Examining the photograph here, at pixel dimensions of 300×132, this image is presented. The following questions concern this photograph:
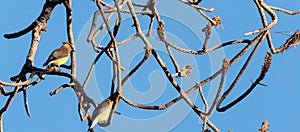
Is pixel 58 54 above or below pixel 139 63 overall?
above

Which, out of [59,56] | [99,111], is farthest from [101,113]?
[59,56]

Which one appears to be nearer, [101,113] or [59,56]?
[101,113]

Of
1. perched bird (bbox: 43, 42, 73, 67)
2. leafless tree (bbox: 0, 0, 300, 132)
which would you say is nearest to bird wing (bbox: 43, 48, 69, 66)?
perched bird (bbox: 43, 42, 73, 67)

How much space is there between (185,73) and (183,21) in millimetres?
660

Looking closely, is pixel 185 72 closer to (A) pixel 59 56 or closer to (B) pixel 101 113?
(B) pixel 101 113

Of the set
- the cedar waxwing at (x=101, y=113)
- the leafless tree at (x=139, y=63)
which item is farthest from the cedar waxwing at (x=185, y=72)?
the cedar waxwing at (x=101, y=113)

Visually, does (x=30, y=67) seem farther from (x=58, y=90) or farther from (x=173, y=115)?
(x=173, y=115)

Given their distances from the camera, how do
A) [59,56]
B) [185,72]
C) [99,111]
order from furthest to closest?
1. [59,56]
2. [185,72]
3. [99,111]

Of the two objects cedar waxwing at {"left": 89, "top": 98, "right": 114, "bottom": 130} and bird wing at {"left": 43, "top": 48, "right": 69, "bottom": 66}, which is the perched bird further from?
cedar waxwing at {"left": 89, "top": 98, "right": 114, "bottom": 130}

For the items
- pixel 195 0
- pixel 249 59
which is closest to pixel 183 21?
pixel 195 0

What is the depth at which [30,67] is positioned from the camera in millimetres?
3336

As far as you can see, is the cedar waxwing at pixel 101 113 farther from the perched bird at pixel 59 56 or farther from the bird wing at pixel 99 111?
the perched bird at pixel 59 56

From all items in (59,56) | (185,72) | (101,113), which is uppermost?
(59,56)

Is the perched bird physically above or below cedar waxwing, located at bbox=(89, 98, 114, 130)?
above
